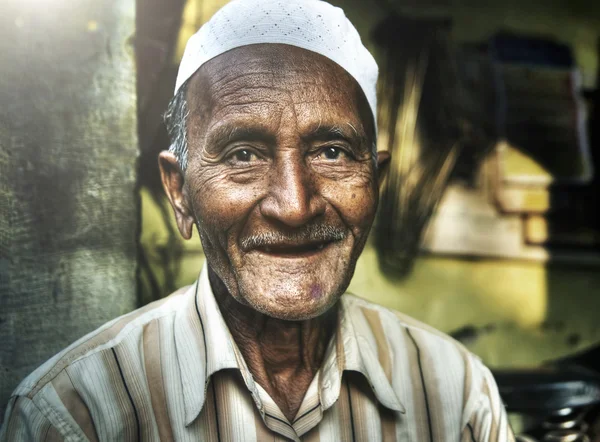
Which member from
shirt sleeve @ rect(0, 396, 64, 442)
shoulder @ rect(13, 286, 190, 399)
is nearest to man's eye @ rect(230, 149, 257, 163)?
shoulder @ rect(13, 286, 190, 399)

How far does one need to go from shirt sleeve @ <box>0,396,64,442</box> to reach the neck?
535 mm

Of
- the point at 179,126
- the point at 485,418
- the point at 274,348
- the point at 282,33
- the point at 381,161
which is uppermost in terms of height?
the point at 282,33

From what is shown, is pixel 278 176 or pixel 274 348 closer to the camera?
pixel 278 176

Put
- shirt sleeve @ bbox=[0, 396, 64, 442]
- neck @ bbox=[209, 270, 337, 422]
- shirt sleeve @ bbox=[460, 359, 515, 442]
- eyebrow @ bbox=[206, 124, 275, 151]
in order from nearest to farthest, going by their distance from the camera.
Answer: shirt sleeve @ bbox=[0, 396, 64, 442] → eyebrow @ bbox=[206, 124, 275, 151] → neck @ bbox=[209, 270, 337, 422] → shirt sleeve @ bbox=[460, 359, 515, 442]

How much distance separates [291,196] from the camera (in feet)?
5.13

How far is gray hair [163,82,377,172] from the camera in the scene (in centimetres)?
174

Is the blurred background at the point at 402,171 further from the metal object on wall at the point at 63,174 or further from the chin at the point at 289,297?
the chin at the point at 289,297

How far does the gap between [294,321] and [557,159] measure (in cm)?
179

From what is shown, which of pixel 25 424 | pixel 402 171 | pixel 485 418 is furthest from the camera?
pixel 402 171

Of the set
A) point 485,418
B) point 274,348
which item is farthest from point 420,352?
point 274,348

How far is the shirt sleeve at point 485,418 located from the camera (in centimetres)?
187

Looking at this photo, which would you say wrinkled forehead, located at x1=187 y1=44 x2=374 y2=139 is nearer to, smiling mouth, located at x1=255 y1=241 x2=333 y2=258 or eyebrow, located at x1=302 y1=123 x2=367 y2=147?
eyebrow, located at x1=302 y1=123 x2=367 y2=147

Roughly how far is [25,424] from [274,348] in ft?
2.24

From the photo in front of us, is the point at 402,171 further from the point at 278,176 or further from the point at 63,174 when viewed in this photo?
the point at 63,174
